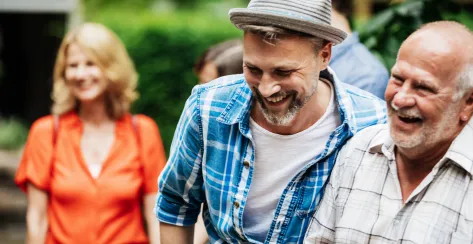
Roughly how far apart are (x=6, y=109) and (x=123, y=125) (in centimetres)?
825

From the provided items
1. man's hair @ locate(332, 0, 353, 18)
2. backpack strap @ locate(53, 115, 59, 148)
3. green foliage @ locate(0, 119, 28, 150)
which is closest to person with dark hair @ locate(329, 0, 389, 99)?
man's hair @ locate(332, 0, 353, 18)

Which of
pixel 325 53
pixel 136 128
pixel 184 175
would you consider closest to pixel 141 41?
pixel 136 128

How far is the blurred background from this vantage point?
447 centimetres

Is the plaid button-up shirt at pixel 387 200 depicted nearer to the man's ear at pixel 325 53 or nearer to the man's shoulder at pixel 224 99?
the man's ear at pixel 325 53

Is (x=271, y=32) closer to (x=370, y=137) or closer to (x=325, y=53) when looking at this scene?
(x=325, y=53)

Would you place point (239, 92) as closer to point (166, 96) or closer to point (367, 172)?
point (367, 172)

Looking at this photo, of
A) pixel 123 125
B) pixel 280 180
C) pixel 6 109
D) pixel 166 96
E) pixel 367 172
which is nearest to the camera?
pixel 367 172

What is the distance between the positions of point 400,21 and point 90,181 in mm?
1987

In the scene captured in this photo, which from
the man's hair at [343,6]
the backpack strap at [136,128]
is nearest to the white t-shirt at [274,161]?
the man's hair at [343,6]

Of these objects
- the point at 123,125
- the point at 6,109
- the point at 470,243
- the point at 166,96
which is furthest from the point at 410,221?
the point at 6,109

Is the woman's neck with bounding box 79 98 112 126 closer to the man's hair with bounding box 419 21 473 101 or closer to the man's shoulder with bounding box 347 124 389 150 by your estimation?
the man's shoulder with bounding box 347 124 389 150

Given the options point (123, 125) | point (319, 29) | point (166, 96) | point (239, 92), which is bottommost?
point (166, 96)

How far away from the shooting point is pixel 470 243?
8.48 feet

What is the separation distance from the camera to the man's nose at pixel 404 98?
8.80ft
